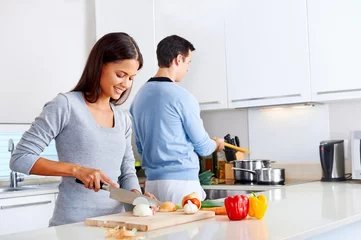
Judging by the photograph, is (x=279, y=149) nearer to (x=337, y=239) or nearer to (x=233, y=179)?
(x=233, y=179)

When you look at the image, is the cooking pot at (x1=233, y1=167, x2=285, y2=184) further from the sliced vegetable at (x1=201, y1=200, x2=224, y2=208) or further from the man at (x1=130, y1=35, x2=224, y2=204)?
the sliced vegetable at (x1=201, y1=200, x2=224, y2=208)

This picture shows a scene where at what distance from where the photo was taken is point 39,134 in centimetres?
186

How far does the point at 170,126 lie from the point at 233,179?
1.35 meters

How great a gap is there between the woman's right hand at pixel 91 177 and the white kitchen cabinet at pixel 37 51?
2.08m

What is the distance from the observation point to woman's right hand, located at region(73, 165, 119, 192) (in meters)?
1.79

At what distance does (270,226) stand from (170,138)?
3.66ft

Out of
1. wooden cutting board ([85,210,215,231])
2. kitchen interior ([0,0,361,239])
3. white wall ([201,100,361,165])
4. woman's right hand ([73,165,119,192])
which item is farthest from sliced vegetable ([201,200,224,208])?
white wall ([201,100,361,165])

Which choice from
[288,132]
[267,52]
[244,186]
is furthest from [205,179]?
[267,52]

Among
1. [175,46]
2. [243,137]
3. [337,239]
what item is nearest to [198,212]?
[337,239]

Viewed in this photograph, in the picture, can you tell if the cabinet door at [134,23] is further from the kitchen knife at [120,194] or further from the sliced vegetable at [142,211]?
the sliced vegetable at [142,211]

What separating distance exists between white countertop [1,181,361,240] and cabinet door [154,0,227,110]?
5.74ft

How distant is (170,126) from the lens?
271 centimetres

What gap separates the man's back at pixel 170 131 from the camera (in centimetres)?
271

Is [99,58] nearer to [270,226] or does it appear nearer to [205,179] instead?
[270,226]
